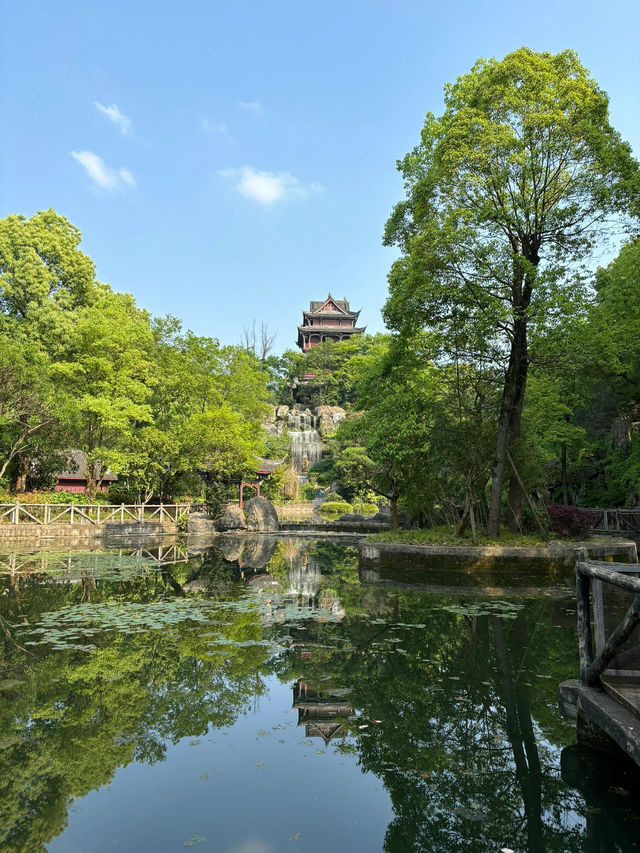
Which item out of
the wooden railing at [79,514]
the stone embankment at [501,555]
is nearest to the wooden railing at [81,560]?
the wooden railing at [79,514]

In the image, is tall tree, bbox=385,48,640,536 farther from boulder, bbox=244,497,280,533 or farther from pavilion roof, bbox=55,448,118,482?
pavilion roof, bbox=55,448,118,482

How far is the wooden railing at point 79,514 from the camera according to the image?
2112 centimetres

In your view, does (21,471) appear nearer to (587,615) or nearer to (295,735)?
(295,735)

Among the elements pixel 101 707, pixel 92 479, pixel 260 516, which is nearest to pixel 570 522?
pixel 101 707

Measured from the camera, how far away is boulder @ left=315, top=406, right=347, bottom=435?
5366 centimetres

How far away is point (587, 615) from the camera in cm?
419

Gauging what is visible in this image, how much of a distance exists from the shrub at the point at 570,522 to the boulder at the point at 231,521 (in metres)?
15.7

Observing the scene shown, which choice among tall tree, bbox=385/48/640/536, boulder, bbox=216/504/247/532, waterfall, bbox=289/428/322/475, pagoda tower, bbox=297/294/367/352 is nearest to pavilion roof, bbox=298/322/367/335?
pagoda tower, bbox=297/294/367/352

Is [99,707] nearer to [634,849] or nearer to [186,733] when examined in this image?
[186,733]

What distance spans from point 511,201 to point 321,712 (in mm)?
12281

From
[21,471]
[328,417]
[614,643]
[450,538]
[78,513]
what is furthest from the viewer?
[328,417]

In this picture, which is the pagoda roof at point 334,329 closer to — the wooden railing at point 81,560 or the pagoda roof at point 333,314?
the pagoda roof at point 333,314

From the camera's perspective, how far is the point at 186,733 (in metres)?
4.18

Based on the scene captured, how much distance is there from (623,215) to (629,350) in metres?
5.90
